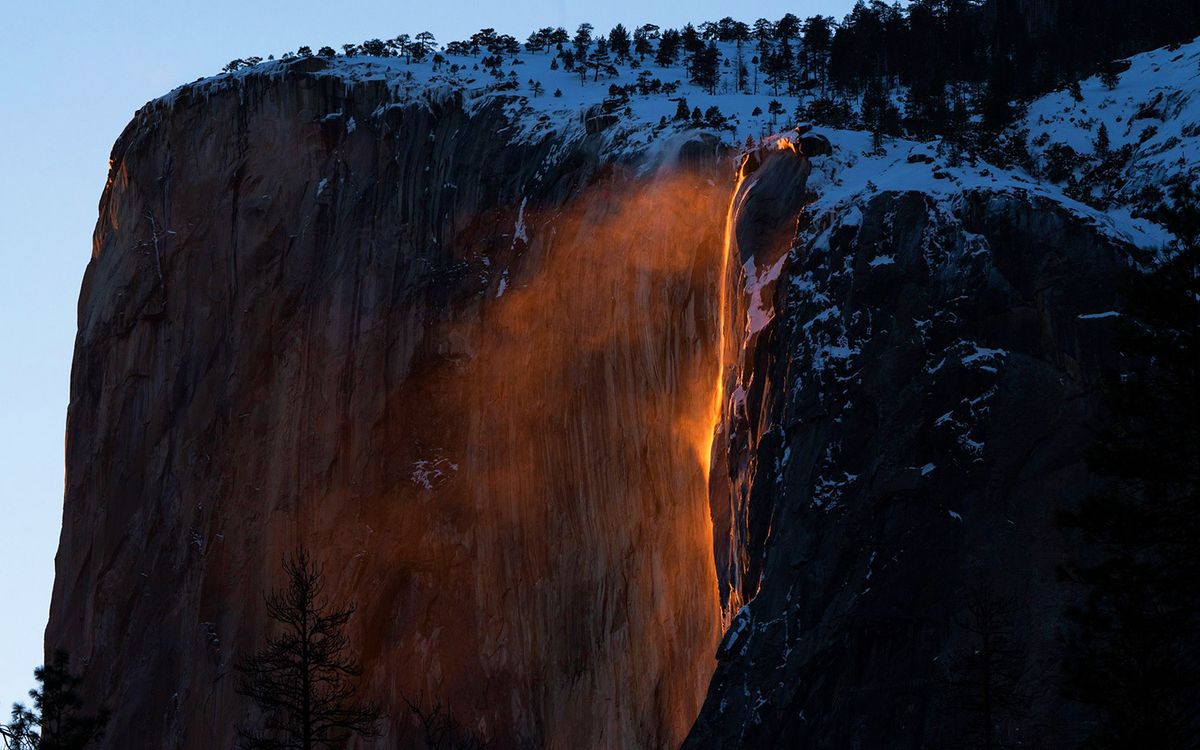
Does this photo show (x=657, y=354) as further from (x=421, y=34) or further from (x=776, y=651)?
(x=421, y=34)

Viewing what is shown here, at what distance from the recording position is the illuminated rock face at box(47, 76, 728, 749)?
47719mm

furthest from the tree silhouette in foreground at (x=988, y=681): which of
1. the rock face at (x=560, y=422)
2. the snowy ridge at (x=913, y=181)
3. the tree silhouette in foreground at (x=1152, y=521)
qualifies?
the snowy ridge at (x=913, y=181)

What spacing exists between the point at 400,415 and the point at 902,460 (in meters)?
26.3

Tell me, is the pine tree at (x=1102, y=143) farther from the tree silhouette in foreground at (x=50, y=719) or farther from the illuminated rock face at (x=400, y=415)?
the tree silhouette in foreground at (x=50, y=719)

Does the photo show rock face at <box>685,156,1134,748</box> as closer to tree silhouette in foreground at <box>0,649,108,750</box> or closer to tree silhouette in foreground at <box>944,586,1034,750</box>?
tree silhouette in foreground at <box>944,586,1034,750</box>

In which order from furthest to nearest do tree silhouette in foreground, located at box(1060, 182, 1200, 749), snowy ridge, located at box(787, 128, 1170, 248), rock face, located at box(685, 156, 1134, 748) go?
snowy ridge, located at box(787, 128, 1170, 248)
rock face, located at box(685, 156, 1134, 748)
tree silhouette in foreground, located at box(1060, 182, 1200, 749)

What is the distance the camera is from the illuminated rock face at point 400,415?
47.7 m

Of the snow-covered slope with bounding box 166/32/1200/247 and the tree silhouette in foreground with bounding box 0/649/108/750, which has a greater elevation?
the snow-covered slope with bounding box 166/32/1200/247

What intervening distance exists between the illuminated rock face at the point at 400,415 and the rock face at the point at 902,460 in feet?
26.2

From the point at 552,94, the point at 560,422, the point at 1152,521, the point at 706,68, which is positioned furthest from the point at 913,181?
the point at 706,68

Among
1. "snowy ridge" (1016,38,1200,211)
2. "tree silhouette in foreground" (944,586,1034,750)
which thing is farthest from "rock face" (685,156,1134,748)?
"snowy ridge" (1016,38,1200,211)

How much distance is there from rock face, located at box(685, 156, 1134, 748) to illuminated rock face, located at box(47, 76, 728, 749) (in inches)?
315

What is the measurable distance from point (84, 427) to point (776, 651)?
44.9 meters

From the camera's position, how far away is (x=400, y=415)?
5734 centimetres
